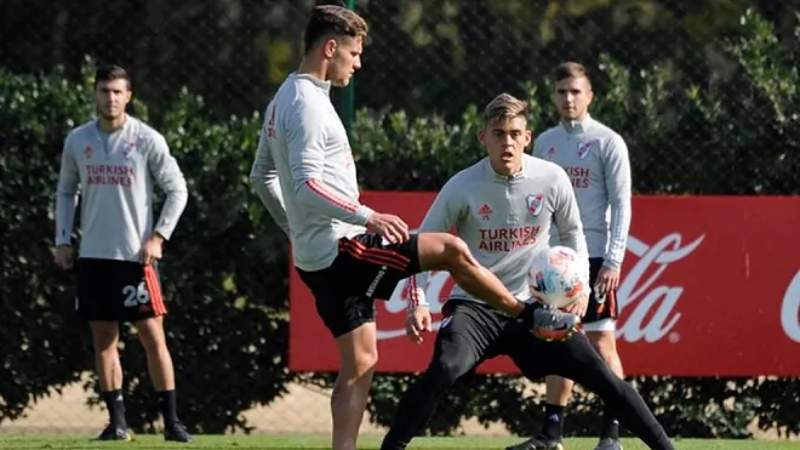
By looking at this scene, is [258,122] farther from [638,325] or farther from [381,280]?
[381,280]

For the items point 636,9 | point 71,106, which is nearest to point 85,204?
point 71,106

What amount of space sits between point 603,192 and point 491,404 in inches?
107

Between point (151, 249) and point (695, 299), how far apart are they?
3464mm

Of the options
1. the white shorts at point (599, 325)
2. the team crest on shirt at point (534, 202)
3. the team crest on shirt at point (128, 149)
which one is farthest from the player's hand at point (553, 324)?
the team crest on shirt at point (128, 149)

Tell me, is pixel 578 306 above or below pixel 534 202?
below

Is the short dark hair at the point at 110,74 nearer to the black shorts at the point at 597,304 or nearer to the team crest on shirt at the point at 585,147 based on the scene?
the team crest on shirt at the point at 585,147

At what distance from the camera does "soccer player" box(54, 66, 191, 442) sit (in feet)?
35.7

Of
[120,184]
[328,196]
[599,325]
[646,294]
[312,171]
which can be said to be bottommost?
[599,325]

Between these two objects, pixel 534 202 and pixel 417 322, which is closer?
pixel 417 322

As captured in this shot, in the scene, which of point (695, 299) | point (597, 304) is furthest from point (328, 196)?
point (695, 299)

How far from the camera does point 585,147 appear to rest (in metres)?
10.1

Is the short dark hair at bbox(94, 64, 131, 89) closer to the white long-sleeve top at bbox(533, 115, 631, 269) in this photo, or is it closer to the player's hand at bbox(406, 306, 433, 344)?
the white long-sleeve top at bbox(533, 115, 631, 269)

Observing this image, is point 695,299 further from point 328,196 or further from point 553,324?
point 328,196

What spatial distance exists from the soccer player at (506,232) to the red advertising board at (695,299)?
3159mm
